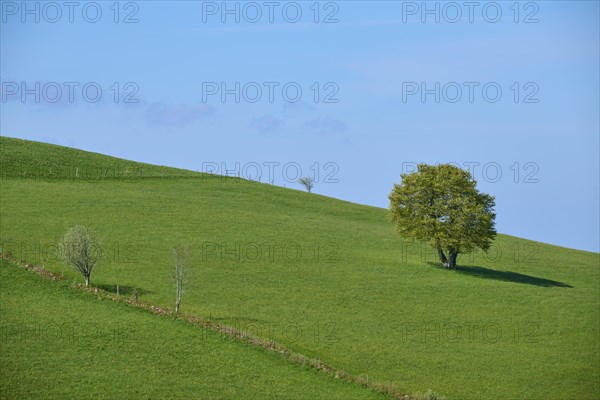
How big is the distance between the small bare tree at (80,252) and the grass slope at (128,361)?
6191 millimetres

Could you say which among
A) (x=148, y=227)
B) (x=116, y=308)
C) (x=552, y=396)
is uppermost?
(x=148, y=227)

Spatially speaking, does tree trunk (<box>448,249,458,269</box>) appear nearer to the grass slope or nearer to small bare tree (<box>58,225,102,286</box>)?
the grass slope

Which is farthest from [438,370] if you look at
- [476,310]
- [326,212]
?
[326,212]

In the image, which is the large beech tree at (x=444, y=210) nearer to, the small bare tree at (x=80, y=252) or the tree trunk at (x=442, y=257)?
the tree trunk at (x=442, y=257)

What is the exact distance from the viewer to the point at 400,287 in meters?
70.8

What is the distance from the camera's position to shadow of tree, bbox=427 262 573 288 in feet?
258

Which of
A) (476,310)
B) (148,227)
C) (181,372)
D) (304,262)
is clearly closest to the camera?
(181,372)

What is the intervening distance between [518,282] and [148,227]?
37.3 meters

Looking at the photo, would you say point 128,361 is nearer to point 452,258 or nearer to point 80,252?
point 80,252

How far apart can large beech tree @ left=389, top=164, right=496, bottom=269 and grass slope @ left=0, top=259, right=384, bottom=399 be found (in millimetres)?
33834

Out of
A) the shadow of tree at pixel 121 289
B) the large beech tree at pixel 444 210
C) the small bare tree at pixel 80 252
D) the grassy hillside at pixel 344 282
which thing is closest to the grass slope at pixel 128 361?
the grassy hillside at pixel 344 282

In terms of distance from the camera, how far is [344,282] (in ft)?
231

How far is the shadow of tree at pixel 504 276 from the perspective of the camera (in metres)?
78.8

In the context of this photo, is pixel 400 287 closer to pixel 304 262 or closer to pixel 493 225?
pixel 304 262
